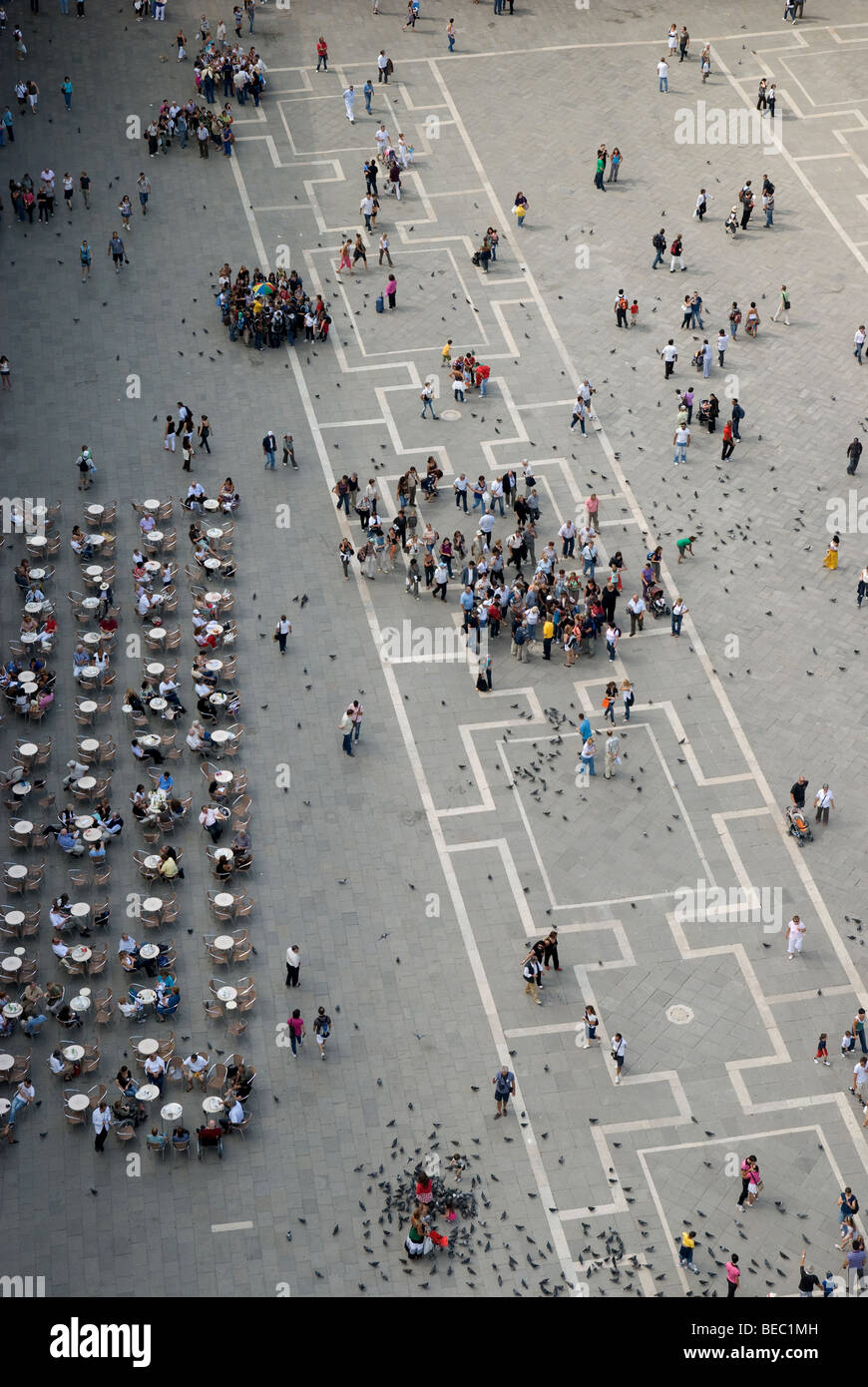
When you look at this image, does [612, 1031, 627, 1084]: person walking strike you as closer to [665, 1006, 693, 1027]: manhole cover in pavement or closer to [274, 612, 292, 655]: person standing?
[665, 1006, 693, 1027]: manhole cover in pavement

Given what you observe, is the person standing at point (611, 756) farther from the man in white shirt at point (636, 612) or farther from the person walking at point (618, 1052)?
the person walking at point (618, 1052)

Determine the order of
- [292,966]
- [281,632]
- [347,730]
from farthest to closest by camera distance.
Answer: [281,632] < [347,730] < [292,966]

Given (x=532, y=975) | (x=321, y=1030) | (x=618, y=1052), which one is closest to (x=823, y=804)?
(x=532, y=975)

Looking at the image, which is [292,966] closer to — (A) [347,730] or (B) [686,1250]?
(A) [347,730]

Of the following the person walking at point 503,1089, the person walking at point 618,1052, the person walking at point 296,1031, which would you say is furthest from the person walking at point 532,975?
the person walking at point 296,1031

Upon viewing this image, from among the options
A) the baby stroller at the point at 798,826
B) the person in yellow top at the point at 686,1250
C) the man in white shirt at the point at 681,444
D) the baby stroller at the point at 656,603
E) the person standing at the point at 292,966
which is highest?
the man in white shirt at the point at 681,444
